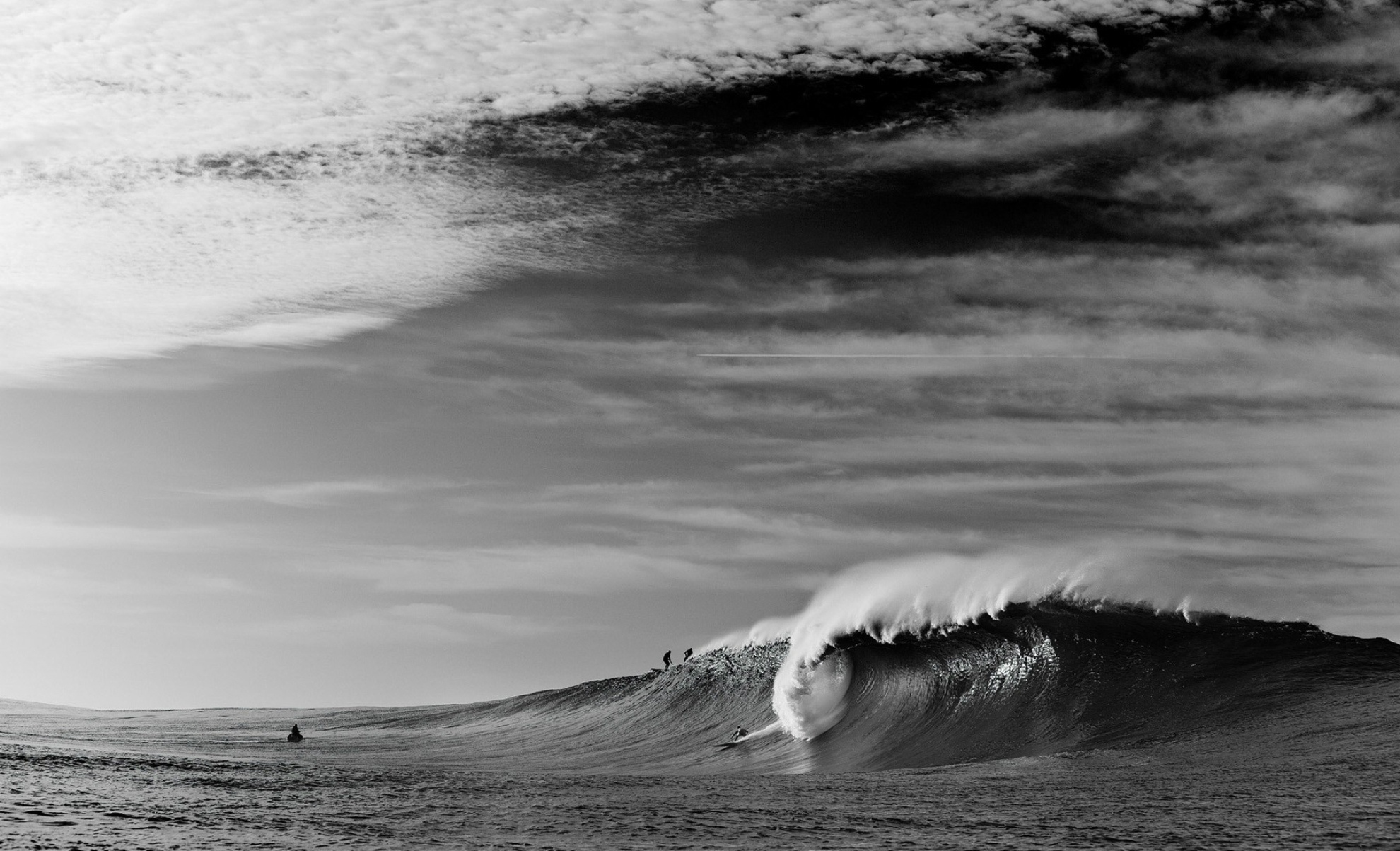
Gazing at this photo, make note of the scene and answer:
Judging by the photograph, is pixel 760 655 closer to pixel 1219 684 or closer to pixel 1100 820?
pixel 1219 684

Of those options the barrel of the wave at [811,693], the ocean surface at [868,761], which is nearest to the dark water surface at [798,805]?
the ocean surface at [868,761]

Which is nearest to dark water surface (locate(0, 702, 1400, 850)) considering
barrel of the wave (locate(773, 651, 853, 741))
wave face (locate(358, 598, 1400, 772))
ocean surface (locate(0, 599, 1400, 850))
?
ocean surface (locate(0, 599, 1400, 850))

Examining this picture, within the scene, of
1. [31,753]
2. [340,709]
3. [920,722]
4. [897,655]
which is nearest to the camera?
[31,753]

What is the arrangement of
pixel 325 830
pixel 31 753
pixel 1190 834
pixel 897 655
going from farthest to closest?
pixel 897 655 → pixel 31 753 → pixel 325 830 → pixel 1190 834

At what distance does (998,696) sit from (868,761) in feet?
9.95

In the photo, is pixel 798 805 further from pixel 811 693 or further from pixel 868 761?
pixel 811 693

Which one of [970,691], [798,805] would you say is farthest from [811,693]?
[798,805]

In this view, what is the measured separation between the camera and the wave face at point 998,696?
1513 cm

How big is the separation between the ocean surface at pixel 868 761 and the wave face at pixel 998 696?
0.18 ft

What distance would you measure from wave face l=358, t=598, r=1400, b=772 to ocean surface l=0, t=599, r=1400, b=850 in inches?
2.2

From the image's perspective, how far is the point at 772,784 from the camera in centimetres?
1315

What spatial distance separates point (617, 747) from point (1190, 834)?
45.8 feet

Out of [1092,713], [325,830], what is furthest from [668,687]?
[325,830]

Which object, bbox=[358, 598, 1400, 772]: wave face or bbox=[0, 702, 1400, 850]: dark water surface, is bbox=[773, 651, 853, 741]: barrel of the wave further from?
bbox=[0, 702, 1400, 850]: dark water surface
